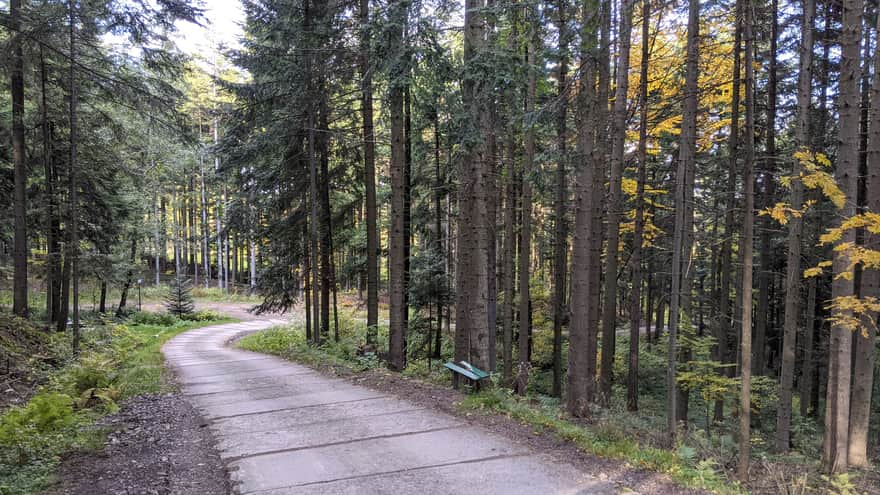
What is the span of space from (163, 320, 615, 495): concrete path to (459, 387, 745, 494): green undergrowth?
0.61 m

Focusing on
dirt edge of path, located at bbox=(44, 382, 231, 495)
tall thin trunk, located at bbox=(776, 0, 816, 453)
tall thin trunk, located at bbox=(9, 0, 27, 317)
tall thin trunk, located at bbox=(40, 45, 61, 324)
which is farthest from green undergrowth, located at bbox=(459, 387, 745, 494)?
tall thin trunk, located at bbox=(9, 0, 27, 317)

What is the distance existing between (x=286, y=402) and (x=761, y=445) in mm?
11457

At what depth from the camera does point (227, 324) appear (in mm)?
30875

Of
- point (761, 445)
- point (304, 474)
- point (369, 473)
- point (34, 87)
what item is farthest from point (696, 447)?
point (34, 87)

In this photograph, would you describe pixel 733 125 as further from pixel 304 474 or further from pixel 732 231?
pixel 304 474

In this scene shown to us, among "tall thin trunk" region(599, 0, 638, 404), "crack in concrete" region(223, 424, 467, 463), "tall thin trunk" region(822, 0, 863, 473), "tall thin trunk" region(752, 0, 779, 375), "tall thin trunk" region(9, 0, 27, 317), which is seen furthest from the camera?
"tall thin trunk" region(9, 0, 27, 317)

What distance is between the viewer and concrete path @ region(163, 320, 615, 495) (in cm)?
481

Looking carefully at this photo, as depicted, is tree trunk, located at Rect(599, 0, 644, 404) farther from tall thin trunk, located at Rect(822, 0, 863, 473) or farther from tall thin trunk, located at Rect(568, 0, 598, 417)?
tall thin trunk, located at Rect(822, 0, 863, 473)

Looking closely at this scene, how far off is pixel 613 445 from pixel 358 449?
9.48 ft

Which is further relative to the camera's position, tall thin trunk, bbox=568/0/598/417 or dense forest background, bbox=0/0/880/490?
tall thin trunk, bbox=568/0/598/417

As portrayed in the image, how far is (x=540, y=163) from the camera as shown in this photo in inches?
361

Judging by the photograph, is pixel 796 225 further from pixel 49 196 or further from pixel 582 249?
pixel 49 196

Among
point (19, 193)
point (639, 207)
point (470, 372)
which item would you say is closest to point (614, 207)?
point (639, 207)

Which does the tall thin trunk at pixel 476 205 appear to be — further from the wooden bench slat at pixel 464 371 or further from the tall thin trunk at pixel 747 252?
the tall thin trunk at pixel 747 252
